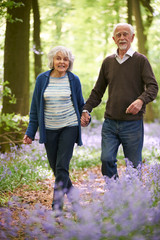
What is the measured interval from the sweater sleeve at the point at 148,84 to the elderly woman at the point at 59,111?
858 millimetres

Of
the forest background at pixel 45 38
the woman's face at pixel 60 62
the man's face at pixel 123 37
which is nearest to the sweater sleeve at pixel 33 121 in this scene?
the woman's face at pixel 60 62

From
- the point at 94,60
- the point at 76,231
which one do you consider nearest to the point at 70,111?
the point at 76,231

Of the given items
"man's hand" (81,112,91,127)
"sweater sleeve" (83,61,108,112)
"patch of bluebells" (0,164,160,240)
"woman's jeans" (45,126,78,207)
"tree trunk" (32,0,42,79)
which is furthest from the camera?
"tree trunk" (32,0,42,79)

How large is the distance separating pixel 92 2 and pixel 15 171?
35.1 ft

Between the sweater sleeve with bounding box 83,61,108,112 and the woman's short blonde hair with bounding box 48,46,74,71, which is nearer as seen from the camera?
the woman's short blonde hair with bounding box 48,46,74,71

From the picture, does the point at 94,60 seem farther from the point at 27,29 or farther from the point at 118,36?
the point at 118,36

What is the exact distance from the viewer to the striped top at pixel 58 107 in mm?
4156

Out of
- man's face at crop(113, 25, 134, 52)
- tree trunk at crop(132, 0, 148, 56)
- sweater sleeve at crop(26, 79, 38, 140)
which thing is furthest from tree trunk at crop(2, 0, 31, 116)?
tree trunk at crop(132, 0, 148, 56)

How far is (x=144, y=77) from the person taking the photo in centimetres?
420

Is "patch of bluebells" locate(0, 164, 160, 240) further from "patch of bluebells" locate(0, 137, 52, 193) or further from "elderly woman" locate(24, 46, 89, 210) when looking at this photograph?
"patch of bluebells" locate(0, 137, 52, 193)

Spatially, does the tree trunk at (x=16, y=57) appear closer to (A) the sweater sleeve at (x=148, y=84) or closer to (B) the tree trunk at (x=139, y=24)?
(A) the sweater sleeve at (x=148, y=84)

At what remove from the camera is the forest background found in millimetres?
7398

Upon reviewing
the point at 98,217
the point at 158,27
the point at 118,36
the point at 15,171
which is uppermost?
the point at 158,27

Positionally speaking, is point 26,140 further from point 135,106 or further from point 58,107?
point 135,106
